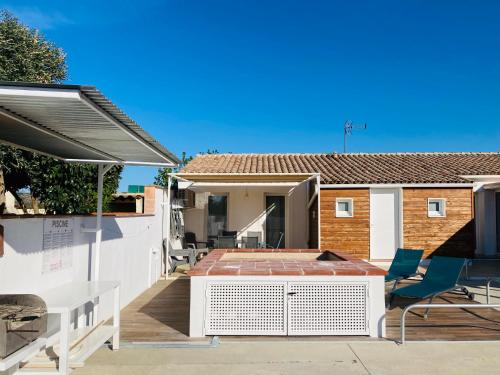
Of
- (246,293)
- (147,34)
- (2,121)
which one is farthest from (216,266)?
(147,34)

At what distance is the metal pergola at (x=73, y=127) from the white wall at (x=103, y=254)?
476 mm

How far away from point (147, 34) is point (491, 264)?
18035 millimetres

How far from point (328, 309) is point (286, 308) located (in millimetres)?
733

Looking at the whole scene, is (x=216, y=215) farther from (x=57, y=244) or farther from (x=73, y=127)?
(x=73, y=127)

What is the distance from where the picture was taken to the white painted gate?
7027mm

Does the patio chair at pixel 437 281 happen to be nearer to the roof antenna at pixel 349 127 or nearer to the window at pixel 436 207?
the window at pixel 436 207

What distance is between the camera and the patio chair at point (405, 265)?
424 inches

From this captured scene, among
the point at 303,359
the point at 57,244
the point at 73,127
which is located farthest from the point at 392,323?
the point at 73,127

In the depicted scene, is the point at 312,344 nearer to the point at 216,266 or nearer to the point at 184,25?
the point at 216,266

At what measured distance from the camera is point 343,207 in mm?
16688

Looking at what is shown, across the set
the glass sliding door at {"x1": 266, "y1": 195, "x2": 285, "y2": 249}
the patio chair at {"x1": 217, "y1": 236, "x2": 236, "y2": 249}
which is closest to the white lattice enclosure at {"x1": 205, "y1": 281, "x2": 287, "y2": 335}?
the patio chair at {"x1": 217, "y1": 236, "x2": 236, "y2": 249}

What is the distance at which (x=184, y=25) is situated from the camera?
1961 cm

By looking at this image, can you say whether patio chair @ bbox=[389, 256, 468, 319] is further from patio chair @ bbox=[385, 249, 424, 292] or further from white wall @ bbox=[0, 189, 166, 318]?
white wall @ bbox=[0, 189, 166, 318]

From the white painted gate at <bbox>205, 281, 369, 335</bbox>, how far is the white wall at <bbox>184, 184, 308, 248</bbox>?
11.9m
